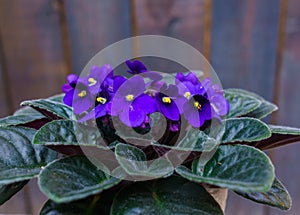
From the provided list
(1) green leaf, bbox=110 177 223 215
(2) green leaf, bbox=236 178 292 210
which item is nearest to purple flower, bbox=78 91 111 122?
(1) green leaf, bbox=110 177 223 215

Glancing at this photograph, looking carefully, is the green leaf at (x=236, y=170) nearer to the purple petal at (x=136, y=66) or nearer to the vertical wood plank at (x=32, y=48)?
the purple petal at (x=136, y=66)

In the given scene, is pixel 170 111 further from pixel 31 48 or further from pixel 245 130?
pixel 31 48

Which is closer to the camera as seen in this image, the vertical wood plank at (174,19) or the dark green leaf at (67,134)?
the dark green leaf at (67,134)

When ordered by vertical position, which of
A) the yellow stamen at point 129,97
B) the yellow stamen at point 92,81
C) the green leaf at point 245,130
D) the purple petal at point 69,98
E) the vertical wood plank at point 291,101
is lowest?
the vertical wood plank at point 291,101

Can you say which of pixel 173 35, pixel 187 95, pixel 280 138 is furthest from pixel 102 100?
pixel 173 35

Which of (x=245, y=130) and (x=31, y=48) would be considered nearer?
(x=245, y=130)

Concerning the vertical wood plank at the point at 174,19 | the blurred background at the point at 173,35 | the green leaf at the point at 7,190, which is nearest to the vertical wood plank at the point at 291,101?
the blurred background at the point at 173,35

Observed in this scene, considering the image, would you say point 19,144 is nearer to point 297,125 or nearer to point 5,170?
point 5,170

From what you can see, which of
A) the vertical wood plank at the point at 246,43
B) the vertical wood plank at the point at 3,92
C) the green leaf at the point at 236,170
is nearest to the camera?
the green leaf at the point at 236,170
